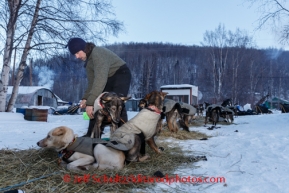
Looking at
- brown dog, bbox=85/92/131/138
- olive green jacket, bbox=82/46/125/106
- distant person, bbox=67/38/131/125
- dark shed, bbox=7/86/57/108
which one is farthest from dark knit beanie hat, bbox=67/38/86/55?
dark shed, bbox=7/86/57/108

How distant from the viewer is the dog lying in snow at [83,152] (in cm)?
252

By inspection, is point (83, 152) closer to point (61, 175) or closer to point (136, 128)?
point (61, 175)

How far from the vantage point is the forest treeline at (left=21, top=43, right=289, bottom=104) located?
3619 centimetres

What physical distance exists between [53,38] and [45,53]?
0.89 meters

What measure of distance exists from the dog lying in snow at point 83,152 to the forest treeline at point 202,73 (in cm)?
3077

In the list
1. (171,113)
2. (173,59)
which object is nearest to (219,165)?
(171,113)

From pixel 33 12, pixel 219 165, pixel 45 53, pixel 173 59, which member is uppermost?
pixel 173 59

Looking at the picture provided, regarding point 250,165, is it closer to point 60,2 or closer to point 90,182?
point 90,182

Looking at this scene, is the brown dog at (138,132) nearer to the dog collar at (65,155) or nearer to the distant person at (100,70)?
the dog collar at (65,155)

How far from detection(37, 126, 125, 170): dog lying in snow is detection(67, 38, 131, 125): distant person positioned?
0.77 meters

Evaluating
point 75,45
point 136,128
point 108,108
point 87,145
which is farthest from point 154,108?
point 75,45

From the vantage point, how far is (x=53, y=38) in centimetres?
1234

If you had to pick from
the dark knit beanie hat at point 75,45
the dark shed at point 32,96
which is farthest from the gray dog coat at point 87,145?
the dark shed at point 32,96

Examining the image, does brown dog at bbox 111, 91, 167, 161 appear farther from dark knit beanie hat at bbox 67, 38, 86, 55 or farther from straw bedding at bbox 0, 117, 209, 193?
dark knit beanie hat at bbox 67, 38, 86, 55
